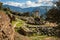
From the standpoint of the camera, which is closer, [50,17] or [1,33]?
[1,33]

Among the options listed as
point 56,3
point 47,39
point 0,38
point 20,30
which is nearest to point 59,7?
point 56,3

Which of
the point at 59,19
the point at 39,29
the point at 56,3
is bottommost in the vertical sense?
the point at 39,29

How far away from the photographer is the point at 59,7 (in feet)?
78.8

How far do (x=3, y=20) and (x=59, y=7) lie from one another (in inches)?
403

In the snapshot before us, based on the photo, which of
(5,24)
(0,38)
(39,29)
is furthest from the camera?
(39,29)

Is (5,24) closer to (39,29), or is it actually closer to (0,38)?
(0,38)

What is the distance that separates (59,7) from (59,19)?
1734 mm

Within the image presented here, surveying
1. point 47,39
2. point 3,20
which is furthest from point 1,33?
point 47,39

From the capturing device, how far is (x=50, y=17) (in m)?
24.1

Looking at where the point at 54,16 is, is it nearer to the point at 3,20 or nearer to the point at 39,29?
the point at 3,20

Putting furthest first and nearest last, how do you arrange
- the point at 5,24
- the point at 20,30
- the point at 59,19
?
1. the point at 20,30
2. the point at 59,19
3. the point at 5,24

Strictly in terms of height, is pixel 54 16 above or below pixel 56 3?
below

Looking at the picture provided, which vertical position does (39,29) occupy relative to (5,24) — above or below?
below

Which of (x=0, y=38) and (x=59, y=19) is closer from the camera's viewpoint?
(x=0, y=38)
